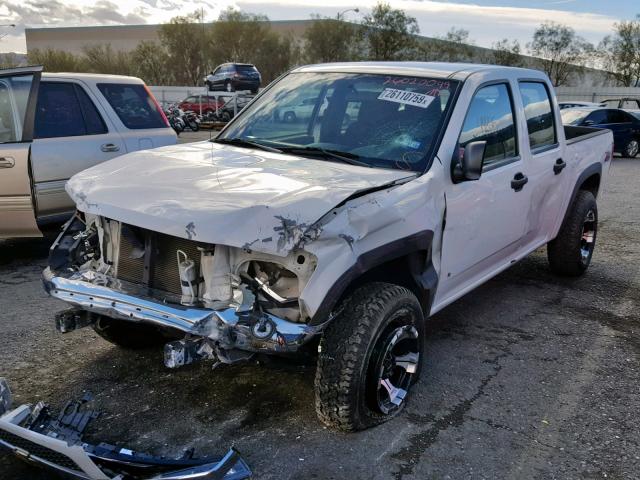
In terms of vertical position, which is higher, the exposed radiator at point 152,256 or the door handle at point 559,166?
the door handle at point 559,166

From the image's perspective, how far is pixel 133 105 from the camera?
6.64 m

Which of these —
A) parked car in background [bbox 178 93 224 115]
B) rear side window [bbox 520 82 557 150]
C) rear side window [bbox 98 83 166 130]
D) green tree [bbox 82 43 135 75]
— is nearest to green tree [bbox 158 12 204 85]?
green tree [bbox 82 43 135 75]

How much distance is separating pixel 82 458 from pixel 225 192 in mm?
1309

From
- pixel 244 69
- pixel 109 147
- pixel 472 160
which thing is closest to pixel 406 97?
pixel 472 160

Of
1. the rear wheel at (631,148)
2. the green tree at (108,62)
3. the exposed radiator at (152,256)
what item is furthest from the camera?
the green tree at (108,62)

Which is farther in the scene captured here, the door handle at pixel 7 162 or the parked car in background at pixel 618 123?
the parked car in background at pixel 618 123

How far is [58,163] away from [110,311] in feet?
11.1

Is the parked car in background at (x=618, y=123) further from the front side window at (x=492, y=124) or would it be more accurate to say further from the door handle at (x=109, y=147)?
the door handle at (x=109, y=147)

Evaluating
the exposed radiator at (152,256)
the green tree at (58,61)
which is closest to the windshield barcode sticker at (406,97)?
the exposed radiator at (152,256)

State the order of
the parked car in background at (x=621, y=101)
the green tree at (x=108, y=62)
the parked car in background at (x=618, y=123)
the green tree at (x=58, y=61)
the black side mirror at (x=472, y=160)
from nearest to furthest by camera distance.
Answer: the black side mirror at (x=472, y=160) → the parked car in background at (x=618, y=123) → the parked car in background at (x=621, y=101) → the green tree at (x=58, y=61) → the green tree at (x=108, y=62)

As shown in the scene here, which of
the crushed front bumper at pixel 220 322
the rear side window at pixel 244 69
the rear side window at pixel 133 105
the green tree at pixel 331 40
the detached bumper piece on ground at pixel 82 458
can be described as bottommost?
the detached bumper piece on ground at pixel 82 458

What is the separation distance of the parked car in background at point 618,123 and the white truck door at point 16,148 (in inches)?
580

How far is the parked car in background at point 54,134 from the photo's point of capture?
5.47 metres

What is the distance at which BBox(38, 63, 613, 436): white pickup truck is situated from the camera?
8.85 feet
